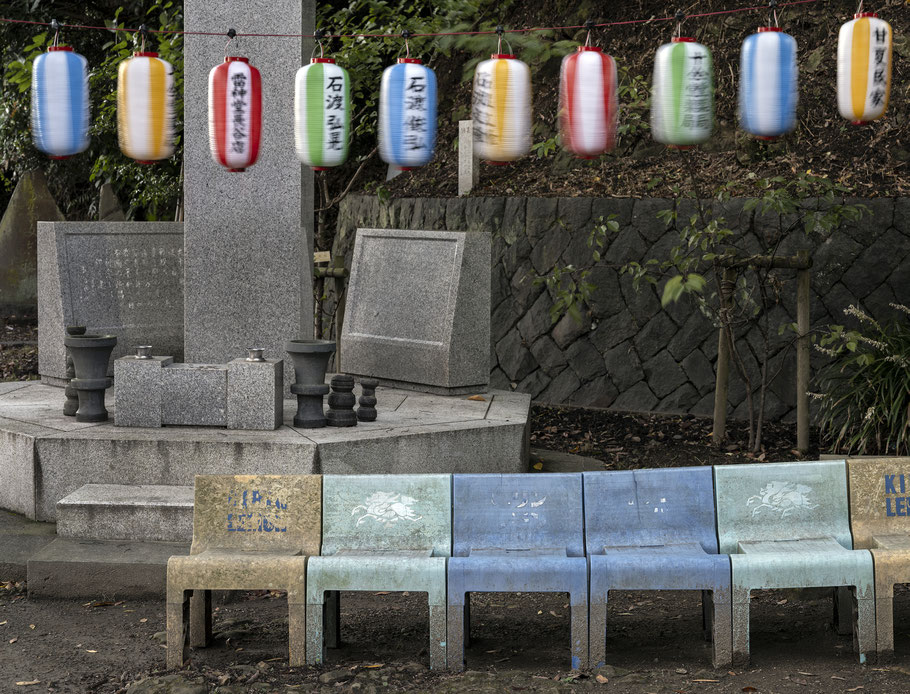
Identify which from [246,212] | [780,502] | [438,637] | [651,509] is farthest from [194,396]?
[780,502]

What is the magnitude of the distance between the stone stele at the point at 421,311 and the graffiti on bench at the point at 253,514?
3156 millimetres

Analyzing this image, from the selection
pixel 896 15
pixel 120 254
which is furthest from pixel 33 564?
pixel 896 15

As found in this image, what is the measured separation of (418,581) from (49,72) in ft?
13.0

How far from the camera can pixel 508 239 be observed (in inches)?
442

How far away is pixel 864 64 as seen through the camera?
20.0 feet

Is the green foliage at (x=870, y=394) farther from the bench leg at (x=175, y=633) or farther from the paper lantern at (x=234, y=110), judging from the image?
the bench leg at (x=175, y=633)

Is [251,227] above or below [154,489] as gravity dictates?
above

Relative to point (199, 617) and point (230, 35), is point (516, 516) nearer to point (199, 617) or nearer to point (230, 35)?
point (199, 617)

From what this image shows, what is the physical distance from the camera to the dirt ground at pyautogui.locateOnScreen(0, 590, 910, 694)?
15.0 ft

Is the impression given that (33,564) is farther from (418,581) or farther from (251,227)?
(251,227)

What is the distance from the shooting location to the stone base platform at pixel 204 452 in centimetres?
653

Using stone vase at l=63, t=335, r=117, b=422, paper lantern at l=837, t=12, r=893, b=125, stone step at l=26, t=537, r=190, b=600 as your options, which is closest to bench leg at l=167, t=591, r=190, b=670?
stone step at l=26, t=537, r=190, b=600

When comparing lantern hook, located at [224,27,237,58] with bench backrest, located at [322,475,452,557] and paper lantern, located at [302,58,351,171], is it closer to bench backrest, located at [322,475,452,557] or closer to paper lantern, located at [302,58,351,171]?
paper lantern, located at [302,58,351,171]

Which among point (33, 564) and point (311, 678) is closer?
point (311, 678)
